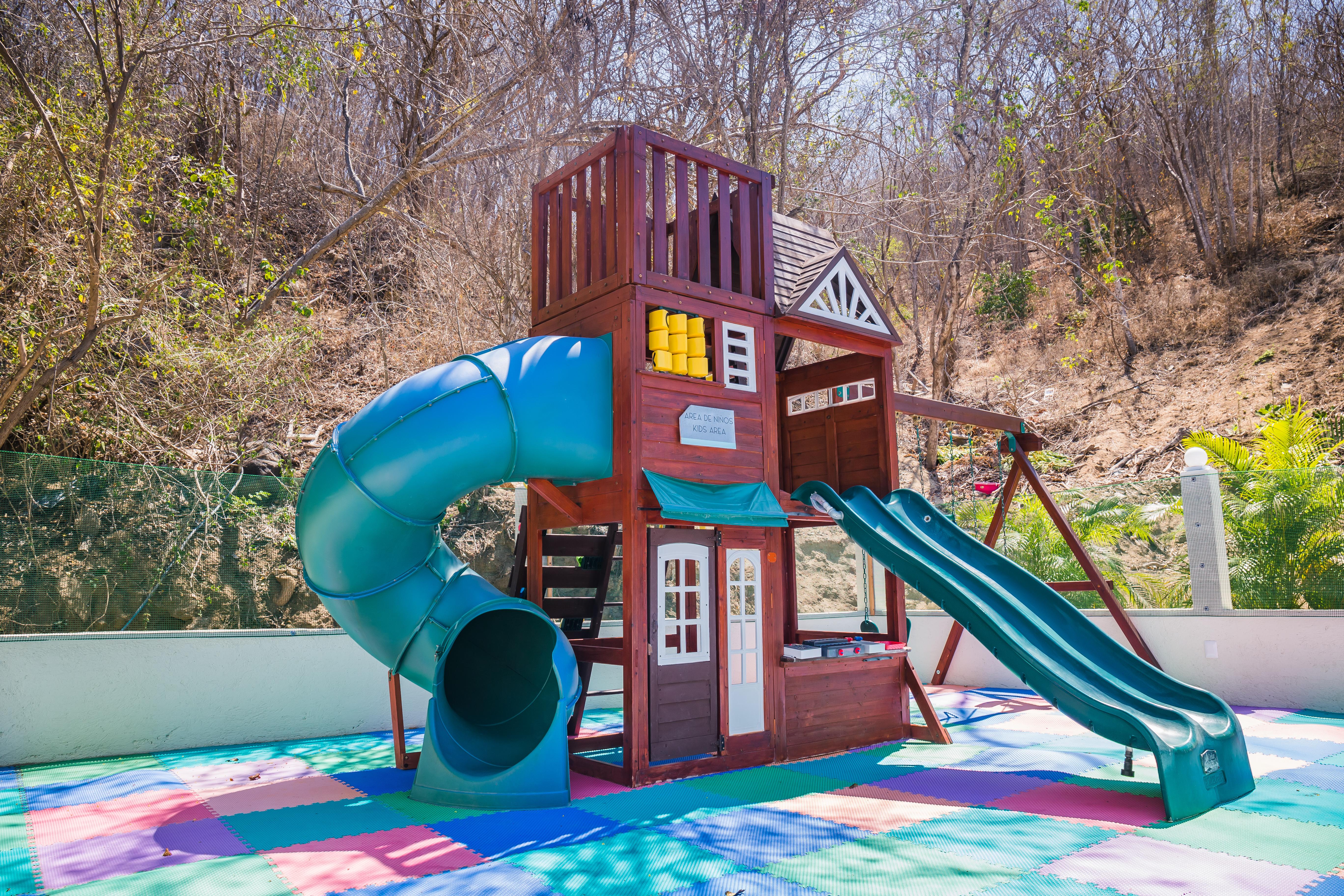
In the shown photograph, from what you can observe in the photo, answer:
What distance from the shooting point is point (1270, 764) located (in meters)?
6.44

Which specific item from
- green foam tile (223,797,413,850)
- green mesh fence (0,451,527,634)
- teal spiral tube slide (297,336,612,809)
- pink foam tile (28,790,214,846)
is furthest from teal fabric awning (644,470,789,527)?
green mesh fence (0,451,527,634)

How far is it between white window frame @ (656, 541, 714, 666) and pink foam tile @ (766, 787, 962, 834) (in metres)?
1.42

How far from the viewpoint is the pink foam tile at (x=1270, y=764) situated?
622 centimetres

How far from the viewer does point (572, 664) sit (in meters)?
6.27

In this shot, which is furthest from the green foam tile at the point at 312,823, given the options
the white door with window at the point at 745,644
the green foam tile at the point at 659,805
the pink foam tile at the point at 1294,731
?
the pink foam tile at the point at 1294,731

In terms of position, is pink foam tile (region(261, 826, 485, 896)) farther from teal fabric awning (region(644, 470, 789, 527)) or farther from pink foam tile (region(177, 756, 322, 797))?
teal fabric awning (region(644, 470, 789, 527))

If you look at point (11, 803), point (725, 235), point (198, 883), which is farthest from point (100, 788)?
point (725, 235)

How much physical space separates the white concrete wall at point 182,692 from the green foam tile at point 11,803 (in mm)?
1265

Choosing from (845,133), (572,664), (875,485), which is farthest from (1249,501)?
(572,664)

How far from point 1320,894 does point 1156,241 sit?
19391 mm

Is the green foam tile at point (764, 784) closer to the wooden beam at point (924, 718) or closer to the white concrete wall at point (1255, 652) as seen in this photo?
the wooden beam at point (924, 718)

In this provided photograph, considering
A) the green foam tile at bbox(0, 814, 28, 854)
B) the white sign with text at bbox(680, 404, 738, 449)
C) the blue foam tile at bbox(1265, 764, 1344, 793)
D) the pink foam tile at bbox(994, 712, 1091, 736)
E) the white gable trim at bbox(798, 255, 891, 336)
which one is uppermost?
the white gable trim at bbox(798, 255, 891, 336)

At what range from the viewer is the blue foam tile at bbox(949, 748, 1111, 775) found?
6605mm

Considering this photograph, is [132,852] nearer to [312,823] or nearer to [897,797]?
[312,823]
